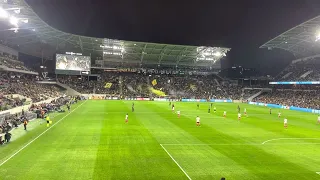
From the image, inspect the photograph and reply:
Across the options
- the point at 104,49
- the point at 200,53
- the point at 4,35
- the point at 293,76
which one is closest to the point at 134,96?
the point at 104,49

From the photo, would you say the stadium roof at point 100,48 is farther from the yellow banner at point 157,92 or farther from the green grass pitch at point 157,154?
the green grass pitch at point 157,154

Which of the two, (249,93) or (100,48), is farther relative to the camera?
(249,93)

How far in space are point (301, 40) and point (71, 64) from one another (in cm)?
6573

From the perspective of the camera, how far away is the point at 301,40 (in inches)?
3201

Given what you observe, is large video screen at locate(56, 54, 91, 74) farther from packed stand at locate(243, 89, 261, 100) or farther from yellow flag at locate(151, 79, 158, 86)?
packed stand at locate(243, 89, 261, 100)

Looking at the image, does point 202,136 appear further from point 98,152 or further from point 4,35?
point 4,35

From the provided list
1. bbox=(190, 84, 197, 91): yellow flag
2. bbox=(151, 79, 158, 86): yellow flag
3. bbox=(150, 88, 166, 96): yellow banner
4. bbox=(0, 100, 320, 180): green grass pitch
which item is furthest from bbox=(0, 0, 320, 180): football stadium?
bbox=(190, 84, 197, 91): yellow flag

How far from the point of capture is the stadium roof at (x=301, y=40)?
67.8 m

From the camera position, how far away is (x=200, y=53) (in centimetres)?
10350

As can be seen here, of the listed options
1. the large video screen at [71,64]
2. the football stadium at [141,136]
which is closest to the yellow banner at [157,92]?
the football stadium at [141,136]

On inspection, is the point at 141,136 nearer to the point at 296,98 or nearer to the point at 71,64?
the point at 71,64

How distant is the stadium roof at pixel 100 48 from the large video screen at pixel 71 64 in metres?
4.64

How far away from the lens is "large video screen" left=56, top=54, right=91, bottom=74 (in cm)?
8662

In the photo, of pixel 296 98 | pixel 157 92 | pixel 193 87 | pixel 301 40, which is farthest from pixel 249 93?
pixel 157 92
